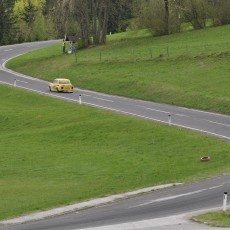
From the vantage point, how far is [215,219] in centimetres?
2309

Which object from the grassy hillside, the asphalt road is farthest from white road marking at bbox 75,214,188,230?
the grassy hillside

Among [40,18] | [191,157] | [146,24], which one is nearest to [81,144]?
[191,157]

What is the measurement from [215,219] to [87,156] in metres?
15.0

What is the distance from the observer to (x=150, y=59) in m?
71.5

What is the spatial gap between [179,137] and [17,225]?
17.5 metres

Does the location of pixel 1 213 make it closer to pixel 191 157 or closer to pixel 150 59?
pixel 191 157

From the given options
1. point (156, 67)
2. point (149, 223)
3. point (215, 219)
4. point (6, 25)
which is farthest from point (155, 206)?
point (6, 25)

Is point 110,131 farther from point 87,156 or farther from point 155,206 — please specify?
point 155,206

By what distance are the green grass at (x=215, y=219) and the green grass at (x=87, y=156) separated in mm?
5912

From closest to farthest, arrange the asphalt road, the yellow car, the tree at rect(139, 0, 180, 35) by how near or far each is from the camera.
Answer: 1. the asphalt road
2. the yellow car
3. the tree at rect(139, 0, 180, 35)

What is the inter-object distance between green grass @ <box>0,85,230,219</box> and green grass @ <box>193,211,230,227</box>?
5912 mm

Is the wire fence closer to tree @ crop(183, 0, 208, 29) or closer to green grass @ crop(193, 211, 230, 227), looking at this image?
tree @ crop(183, 0, 208, 29)

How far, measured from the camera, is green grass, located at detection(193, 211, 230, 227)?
22578 mm

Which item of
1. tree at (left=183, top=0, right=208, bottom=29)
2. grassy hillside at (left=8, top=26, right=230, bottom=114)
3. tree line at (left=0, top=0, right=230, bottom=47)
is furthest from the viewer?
tree at (left=183, top=0, right=208, bottom=29)
